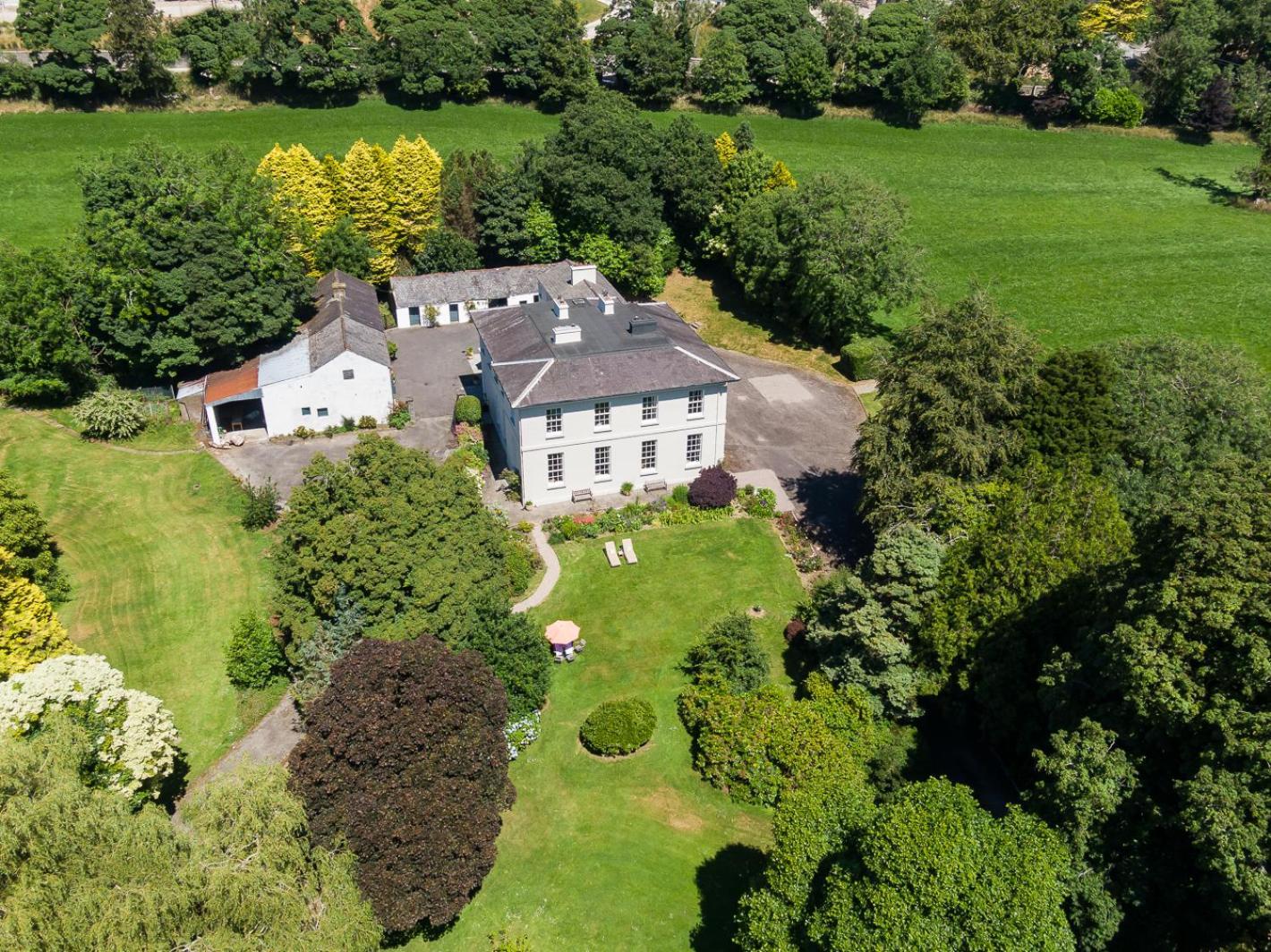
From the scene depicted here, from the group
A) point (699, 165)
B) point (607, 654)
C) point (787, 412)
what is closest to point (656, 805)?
point (607, 654)

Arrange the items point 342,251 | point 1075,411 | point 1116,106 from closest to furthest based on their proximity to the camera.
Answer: point 1075,411
point 342,251
point 1116,106

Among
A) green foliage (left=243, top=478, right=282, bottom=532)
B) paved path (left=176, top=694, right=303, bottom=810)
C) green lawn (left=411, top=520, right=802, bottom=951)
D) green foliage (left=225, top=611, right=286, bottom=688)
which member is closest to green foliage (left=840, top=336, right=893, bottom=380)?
green lawn (left=411, top=520, right=802, bottom=951)

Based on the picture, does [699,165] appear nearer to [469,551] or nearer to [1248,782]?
[469,551]

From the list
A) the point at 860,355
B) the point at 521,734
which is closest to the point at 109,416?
the point at 521,734

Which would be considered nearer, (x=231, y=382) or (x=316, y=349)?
(x=231, y=382)

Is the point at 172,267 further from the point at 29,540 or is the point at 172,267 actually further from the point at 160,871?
the point at 160,871

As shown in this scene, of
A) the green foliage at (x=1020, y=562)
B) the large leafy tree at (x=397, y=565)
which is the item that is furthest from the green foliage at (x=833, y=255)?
the large leafy tree at (x=397, y=565)
